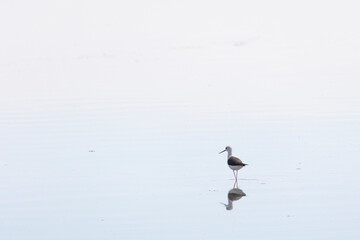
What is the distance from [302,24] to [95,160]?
230 feet

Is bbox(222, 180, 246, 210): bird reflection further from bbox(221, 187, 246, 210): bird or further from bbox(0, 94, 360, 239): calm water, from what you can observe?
bbox(0, 94, 360, 239): calm water

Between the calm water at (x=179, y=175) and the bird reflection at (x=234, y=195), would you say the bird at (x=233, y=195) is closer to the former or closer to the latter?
the bird reflection at (x=234, y=195)

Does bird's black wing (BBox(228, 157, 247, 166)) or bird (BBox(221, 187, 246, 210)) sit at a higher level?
bird's black wing (BBox(228, 157, 247, 166))

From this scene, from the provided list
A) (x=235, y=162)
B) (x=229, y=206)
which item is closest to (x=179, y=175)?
(x=235, y=162)

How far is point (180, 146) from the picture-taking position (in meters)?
23.2

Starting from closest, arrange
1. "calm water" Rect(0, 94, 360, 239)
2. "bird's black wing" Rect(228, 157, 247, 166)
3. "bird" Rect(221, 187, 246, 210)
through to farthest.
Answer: "calm water" Rect(0, 94, 360, 239)
"bird" Rect(221, 187, 246, 210)
"bird's black wing" Rect(228, 157, 247, 166)

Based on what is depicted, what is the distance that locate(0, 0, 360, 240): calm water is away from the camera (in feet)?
50.3

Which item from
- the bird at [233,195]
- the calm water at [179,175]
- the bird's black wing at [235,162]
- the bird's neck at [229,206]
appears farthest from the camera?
the bird's black wing at [235,162]

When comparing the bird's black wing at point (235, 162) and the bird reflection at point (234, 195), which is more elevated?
the bird's black wing at point (235, 162)

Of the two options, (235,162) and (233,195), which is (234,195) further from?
(235,162)

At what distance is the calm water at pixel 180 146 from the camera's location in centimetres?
1534

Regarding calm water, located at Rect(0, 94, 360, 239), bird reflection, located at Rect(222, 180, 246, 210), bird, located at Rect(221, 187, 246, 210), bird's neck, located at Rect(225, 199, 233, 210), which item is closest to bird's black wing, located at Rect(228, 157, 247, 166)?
calm water, located at Rect(0, 94, 360, 239)

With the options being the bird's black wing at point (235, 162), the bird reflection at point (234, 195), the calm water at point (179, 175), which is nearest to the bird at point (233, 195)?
the bird reflection at point (234, 195)

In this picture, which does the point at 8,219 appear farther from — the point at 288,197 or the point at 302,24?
the point at 302,24
